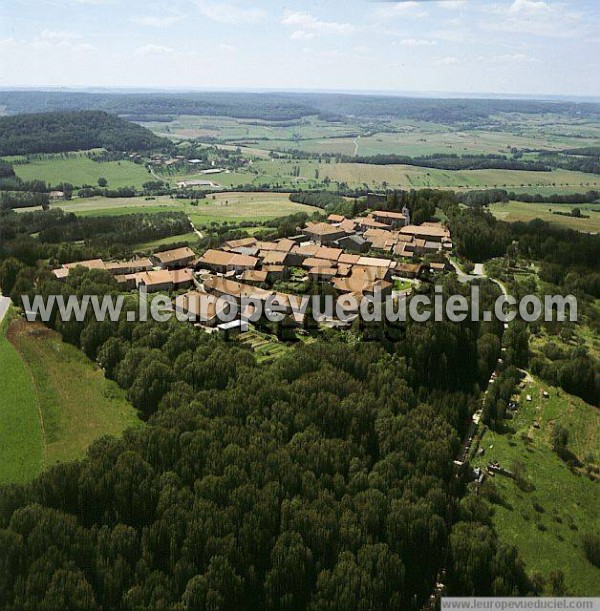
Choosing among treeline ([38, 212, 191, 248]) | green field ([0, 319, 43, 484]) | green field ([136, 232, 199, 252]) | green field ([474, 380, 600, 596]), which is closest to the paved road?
green field ([0, 319, 43, 484])

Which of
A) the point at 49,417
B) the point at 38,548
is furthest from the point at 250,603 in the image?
the point at 49,417

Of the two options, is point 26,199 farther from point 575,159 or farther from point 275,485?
point 575,159

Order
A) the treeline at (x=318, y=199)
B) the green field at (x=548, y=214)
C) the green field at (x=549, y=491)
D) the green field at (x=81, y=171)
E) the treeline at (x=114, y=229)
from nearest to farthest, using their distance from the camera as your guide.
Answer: the green field at (x=549, y=491) → the treeline at (x=114, y=229) → the green field at (x=548, y=214) → the treeline at (x=318, y=199) → the green field at (x=81, y=171)

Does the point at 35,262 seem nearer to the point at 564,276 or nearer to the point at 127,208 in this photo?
the point at 127,208

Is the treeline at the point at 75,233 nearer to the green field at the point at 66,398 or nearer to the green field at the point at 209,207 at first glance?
the green field at the point at 209,207

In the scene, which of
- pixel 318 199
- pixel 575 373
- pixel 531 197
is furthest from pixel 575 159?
pixel 575 373

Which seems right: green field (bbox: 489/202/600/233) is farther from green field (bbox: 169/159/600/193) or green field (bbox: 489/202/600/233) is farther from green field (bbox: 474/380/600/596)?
green field (bbox: 474/380/600/596)

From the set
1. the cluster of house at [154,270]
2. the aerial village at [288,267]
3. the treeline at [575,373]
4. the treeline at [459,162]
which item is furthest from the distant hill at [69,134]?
the treeline at [575,373]
